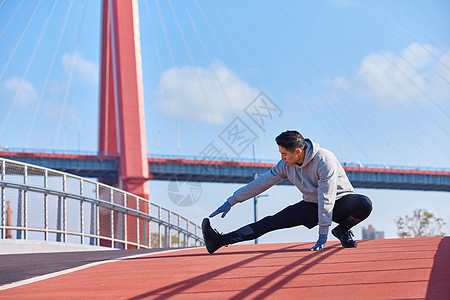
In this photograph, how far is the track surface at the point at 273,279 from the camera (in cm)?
→ 276

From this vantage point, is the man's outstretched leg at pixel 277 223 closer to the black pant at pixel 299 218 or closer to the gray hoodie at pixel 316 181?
the black pant at pixel 299 218

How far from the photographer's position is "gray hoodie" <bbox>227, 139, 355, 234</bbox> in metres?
4.65

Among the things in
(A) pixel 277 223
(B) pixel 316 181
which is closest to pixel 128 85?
(A) pixel 277 223

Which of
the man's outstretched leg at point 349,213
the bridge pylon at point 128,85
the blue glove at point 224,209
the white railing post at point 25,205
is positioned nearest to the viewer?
the blue glove at point 224,209

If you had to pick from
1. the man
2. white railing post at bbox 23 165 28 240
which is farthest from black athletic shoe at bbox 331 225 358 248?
white railing post at bbox 23 165 28 240

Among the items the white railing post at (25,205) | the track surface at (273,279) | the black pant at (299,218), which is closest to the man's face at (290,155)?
the black pant at (299,218)

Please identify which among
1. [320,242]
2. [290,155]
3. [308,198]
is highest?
[290,155]

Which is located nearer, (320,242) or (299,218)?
(320,242)

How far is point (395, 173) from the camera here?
5225cm

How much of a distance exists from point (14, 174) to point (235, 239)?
267 inches

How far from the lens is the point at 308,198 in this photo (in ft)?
16.2

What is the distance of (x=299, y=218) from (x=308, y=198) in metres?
0.19

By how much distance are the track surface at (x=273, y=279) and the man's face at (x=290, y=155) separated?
71 centimetres

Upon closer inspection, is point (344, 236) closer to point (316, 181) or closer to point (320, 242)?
point (320, 242)
